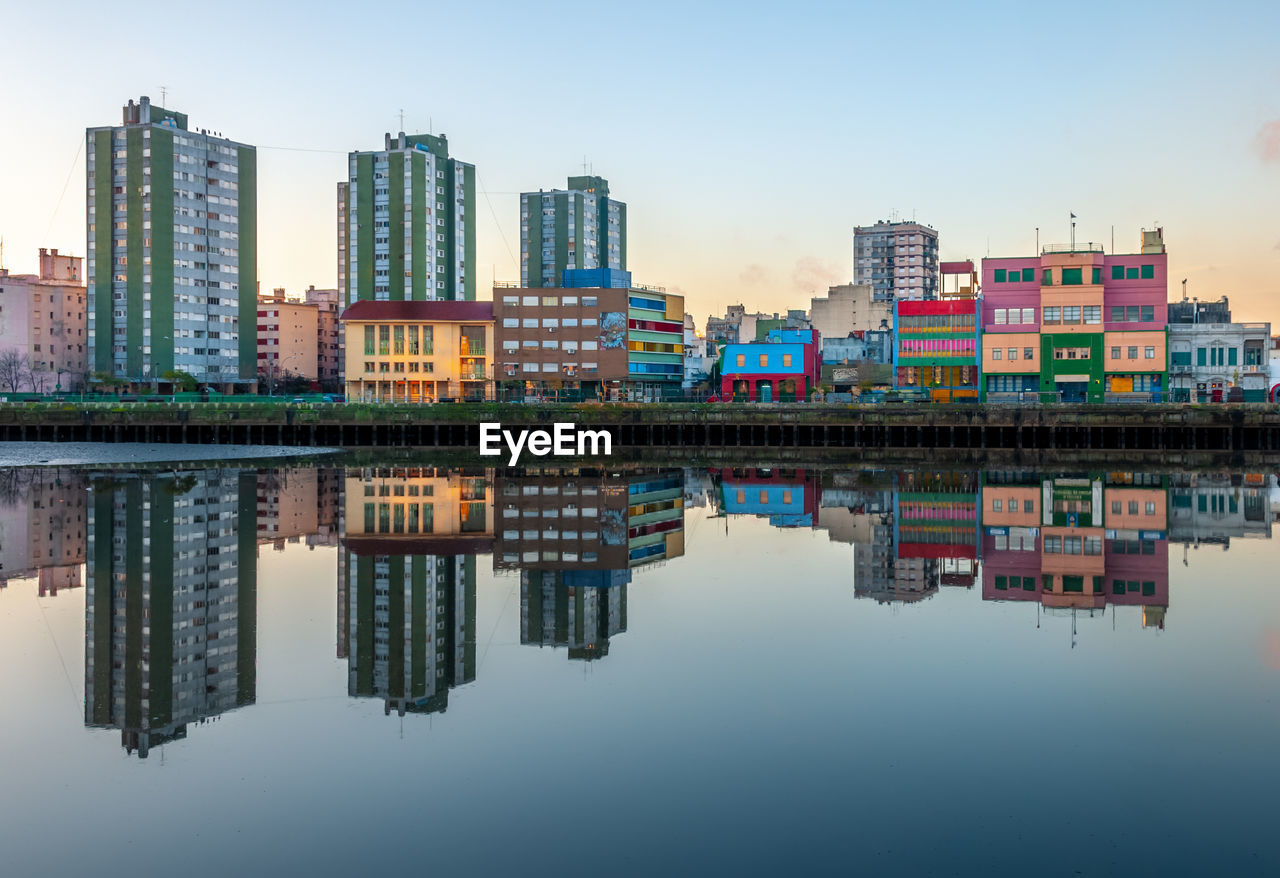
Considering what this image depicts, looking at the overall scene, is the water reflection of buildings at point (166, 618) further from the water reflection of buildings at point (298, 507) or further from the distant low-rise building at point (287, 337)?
the distant low-rise building at point (287, 337)

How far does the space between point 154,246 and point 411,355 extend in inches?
1421

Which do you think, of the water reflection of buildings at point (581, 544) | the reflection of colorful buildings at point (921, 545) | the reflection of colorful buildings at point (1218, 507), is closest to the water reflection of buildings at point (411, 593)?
the water reflection of buildings at point (581, 544)

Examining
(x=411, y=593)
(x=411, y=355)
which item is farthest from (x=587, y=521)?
(x=411, y=355)

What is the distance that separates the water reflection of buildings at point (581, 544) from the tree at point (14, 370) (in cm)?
11409

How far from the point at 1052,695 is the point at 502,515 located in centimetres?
1991

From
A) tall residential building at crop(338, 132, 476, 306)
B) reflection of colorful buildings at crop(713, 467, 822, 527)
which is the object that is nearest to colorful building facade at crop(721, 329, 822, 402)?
tall residential building at crop(338, 132, 476, 306)

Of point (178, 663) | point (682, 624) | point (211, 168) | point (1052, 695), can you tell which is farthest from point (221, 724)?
point (211, 168)

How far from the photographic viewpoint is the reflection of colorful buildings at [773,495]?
1293 inches

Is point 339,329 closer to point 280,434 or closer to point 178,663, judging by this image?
point 280,434

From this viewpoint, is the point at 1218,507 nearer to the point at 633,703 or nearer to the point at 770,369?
the point at 633,703

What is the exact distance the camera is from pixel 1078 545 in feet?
83.6

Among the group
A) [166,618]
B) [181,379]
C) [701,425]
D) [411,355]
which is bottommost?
[166,618]

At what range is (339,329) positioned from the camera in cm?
16088

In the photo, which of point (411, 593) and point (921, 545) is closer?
point (411, 593)
